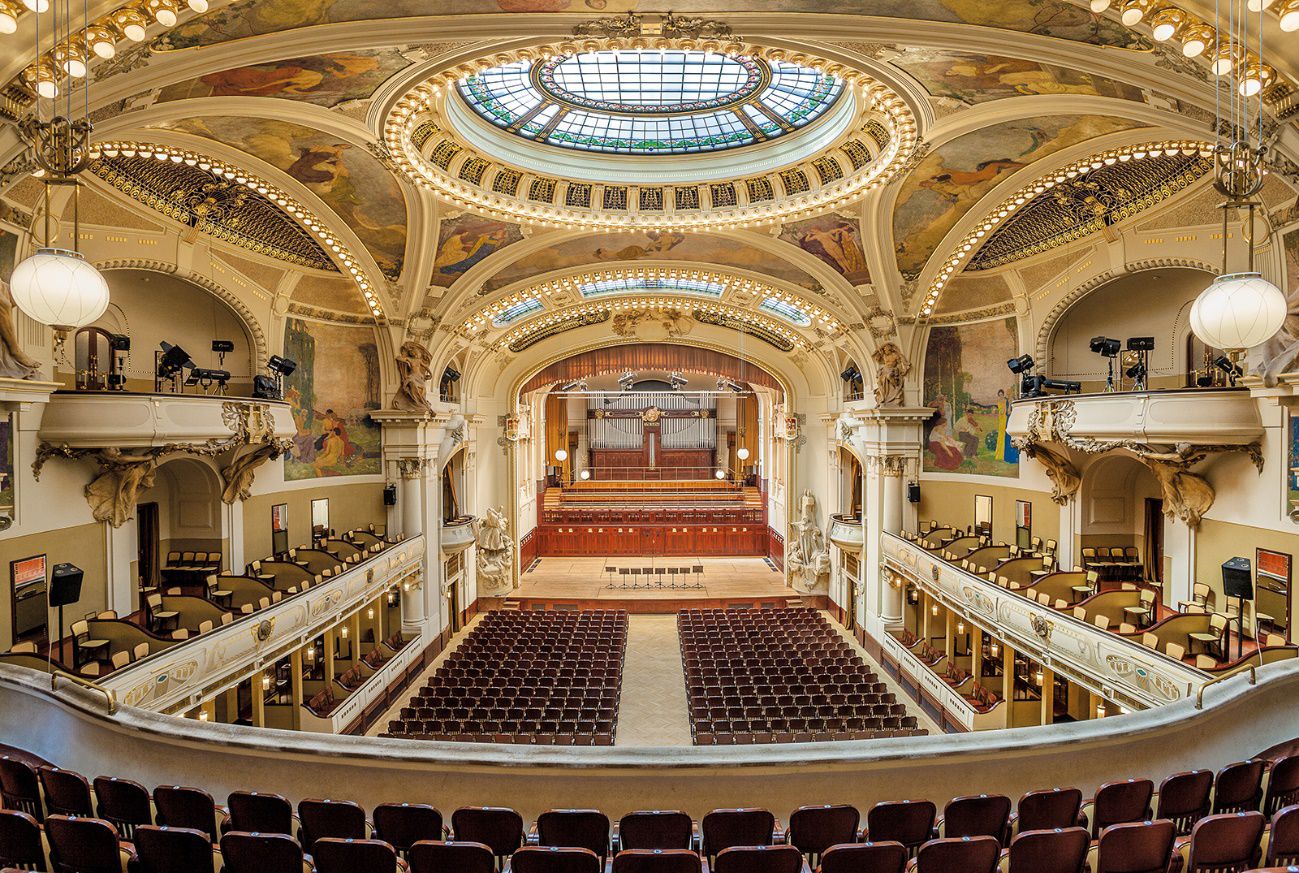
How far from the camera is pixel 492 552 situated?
22.2 m

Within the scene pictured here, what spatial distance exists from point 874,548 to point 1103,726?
1362 cm

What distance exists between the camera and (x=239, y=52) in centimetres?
670

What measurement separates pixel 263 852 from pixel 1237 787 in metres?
5.89

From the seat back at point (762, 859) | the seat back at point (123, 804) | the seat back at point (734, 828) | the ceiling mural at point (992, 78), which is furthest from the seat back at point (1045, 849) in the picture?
the ceiling mural at point (992, 78)

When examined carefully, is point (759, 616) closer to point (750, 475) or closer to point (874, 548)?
point (874, 548)

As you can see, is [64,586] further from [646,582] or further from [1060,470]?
[646,582]

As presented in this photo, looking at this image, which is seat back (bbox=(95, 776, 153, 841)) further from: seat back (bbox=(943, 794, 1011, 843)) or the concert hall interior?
seat back (bbox=(943, 794, 1011, 843))

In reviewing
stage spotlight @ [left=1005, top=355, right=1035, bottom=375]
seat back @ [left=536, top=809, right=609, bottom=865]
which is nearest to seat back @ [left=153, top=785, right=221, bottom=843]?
seat back @ [left=536, top=809, right=609, bottom=865]

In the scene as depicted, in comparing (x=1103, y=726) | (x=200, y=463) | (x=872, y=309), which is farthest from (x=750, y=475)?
(x=1103, y=726)

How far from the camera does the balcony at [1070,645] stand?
797cm

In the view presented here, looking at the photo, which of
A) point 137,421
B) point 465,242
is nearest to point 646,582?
point 465,242

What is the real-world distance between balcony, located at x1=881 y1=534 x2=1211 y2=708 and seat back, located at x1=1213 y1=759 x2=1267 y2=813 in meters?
3.05

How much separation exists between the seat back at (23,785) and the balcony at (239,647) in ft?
10.3

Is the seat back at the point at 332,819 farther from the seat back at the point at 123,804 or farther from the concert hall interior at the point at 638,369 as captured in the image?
the seat back at the point at 123,804
